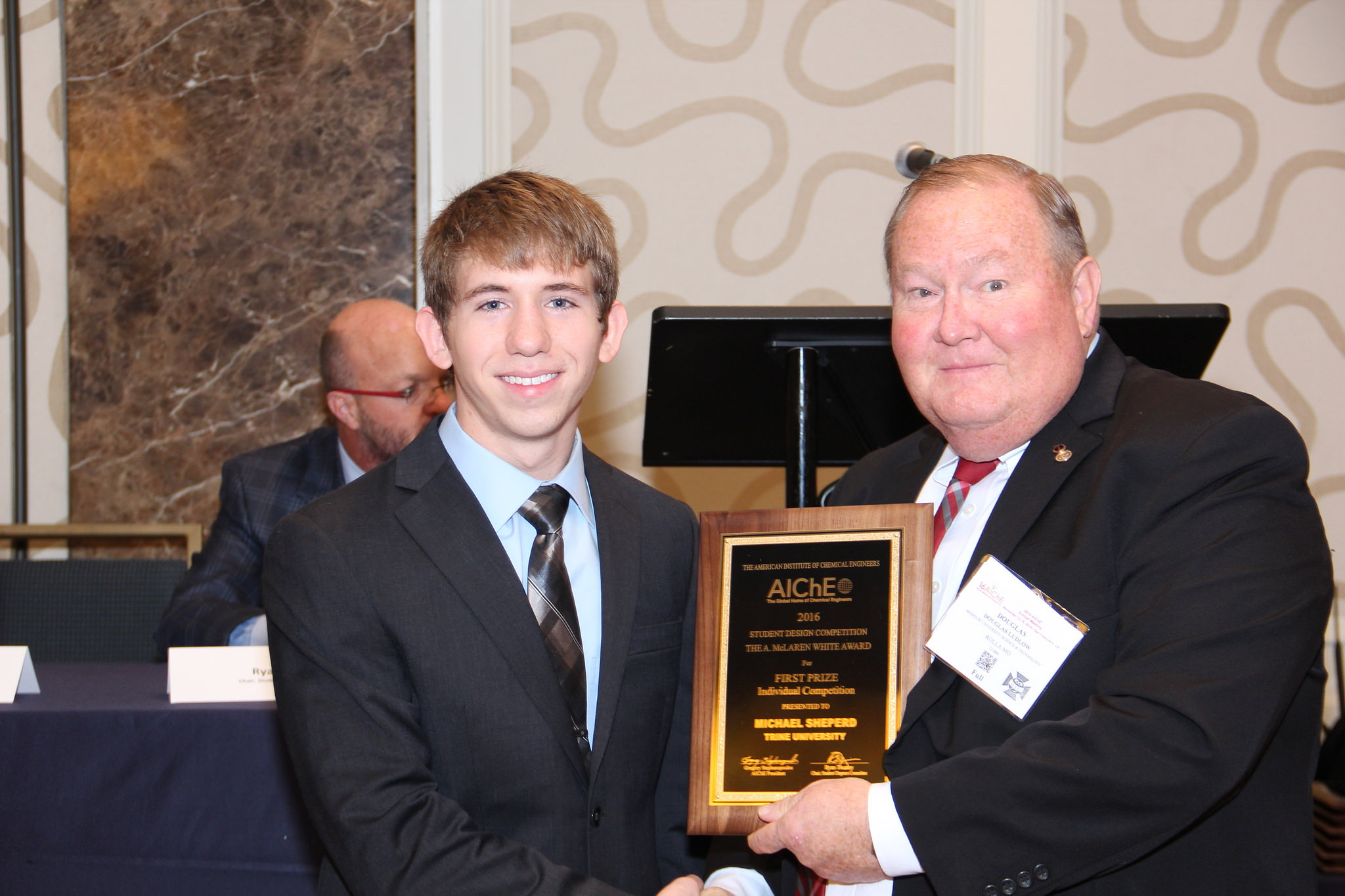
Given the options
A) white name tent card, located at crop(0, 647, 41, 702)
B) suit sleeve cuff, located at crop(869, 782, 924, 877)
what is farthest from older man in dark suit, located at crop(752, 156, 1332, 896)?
white name tent card, located at crop(0, 647, 41, 702)

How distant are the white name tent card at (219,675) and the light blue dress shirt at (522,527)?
96 cm

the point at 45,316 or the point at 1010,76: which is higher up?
the point at 1010,76

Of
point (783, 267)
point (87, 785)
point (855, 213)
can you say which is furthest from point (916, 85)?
point (87, 785)

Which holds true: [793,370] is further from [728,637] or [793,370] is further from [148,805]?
[148,805]

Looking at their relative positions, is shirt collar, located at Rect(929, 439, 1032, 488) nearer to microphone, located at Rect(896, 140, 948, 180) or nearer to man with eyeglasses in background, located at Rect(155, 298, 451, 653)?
microphone, located at Rect(896, 140, 948, 180)

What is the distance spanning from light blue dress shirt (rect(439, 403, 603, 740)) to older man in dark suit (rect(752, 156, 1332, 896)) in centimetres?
38

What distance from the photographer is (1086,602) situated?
1.44m

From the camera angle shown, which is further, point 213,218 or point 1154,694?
point 213,218

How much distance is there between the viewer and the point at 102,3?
14.7ft

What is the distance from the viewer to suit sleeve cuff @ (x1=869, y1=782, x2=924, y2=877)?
1404 millimetres

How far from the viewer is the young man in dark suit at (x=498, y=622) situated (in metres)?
1.45

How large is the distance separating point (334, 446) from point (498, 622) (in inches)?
94.0

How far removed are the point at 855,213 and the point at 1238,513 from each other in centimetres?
337

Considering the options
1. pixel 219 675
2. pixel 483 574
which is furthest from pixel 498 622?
pixel 219 675
